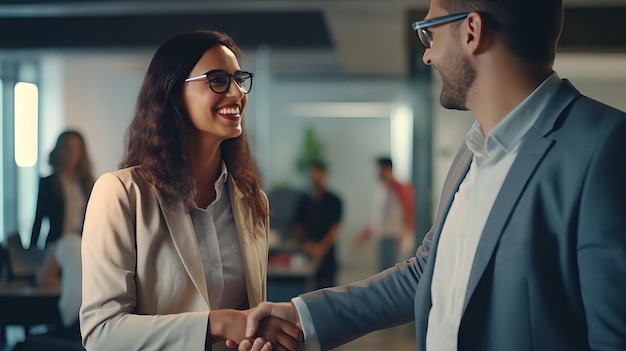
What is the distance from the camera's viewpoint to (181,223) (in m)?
1.90

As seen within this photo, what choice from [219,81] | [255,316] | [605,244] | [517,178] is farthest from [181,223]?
[605,244]

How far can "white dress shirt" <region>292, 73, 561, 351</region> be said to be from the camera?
1.60 meters

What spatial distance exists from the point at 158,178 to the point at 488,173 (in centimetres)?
84

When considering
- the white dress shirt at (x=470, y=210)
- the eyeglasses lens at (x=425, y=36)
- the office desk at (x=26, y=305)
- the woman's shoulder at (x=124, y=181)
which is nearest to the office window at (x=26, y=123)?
the office desk at (x=26, y=305)

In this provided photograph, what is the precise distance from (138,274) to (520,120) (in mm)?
969

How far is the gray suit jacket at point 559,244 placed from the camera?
138 centimetres

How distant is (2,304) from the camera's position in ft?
17.9

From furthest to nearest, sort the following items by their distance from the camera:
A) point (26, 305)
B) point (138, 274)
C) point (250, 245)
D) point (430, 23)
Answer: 1. point (26, 305)
2. point (250, 245)
3. point (138, 274)
4. point (430, 23)

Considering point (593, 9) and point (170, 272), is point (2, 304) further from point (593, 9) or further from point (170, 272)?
point (593, 9)

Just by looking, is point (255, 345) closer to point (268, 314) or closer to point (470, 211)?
point (268, 314)

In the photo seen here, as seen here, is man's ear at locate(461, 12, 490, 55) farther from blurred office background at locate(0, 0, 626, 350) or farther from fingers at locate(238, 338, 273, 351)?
blurred office background at locate(0, 0, 626, 350)

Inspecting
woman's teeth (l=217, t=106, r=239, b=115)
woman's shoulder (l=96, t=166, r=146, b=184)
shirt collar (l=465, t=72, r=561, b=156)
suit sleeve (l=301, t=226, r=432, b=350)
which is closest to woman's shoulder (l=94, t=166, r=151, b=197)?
woman's shoulder (l=96, t=166, r=146, b=184)

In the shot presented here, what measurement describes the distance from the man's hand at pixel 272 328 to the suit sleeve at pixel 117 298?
Result: 0.14 m

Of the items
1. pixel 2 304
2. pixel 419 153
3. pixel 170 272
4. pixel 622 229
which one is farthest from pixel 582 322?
pixel 419 153
